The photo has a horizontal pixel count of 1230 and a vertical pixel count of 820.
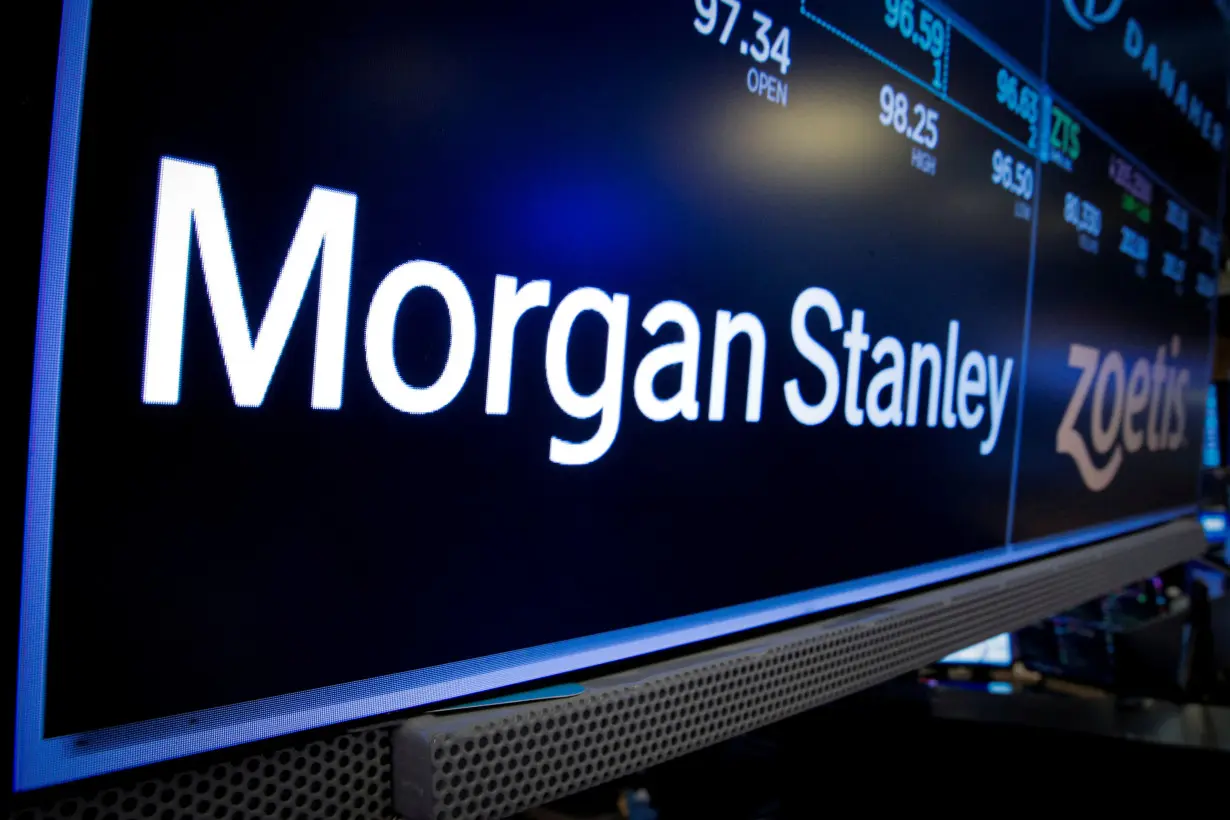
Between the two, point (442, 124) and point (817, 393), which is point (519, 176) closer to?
point (442, 124)

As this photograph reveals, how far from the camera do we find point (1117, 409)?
1789 millimetres

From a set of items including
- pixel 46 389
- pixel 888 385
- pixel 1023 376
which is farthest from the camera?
pixel 1023 376

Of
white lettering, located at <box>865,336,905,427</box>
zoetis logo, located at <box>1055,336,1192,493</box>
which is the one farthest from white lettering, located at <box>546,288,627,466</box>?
zoetis logo, located at <box>1055,336,1192,493</box>

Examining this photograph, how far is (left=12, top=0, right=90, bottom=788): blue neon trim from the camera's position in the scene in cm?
47

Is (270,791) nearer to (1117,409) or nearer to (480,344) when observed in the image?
(480,344)

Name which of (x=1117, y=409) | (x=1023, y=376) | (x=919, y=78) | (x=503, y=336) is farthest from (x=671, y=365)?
(x=1117, y=409)

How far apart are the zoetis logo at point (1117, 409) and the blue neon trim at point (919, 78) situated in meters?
0.45

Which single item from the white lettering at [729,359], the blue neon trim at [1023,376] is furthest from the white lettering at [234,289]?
the blue neon trim at [1023,376]

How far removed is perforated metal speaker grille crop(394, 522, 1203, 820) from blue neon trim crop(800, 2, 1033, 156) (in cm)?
72

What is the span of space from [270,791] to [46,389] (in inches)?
12.1

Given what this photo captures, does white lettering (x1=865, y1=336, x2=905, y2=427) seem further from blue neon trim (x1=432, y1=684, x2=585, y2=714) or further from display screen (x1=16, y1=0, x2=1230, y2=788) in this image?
blue neon trim (x1=432, y1=684, x2=585, y2=714)

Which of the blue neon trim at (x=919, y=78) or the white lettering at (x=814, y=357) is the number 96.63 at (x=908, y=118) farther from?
the white lettering at (x=814, y=357)

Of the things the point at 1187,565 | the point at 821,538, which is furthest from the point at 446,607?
the point at 1187,565

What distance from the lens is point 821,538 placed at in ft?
3.40
